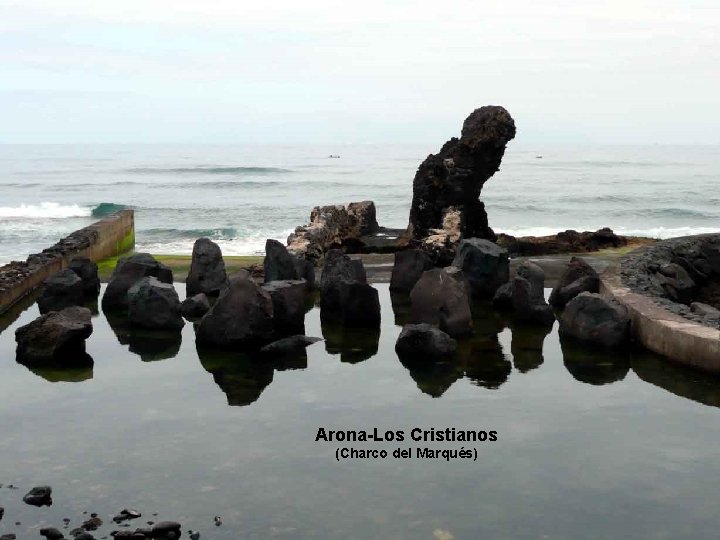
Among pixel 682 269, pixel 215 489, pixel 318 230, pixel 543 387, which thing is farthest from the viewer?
pixel 318 230

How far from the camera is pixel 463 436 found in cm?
758

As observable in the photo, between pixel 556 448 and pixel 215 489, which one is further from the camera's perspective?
pixel 556 448

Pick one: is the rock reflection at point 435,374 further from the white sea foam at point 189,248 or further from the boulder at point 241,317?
the white sea foam at point 189,248

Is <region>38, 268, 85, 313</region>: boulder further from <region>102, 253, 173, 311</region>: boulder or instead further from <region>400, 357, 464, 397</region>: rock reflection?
<region>400, 357, 464, 397</region>: rock reflection

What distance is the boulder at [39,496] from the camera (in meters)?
6.23

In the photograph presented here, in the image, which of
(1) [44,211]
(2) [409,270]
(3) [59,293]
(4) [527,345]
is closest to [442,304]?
(4) [527,345]

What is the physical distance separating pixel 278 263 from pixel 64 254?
4.80 metres

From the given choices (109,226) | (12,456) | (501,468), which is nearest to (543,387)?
(501,468)

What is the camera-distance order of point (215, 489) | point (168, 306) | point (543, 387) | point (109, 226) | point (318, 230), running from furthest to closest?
point (109, 226) → point (318, 230) → point (168, 306) → point (543, 387) → point (215, 489)

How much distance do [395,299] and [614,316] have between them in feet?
13.3

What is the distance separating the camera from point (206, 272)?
1397cm

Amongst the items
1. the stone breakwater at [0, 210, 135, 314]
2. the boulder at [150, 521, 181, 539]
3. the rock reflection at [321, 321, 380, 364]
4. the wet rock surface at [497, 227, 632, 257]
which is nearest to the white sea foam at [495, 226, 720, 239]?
the wet rock surface at [497, 227, 632, 257]

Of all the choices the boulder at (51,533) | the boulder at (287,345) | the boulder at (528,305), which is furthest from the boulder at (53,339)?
the boulder at (528,305)

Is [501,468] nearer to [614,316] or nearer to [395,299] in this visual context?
[614,316]
